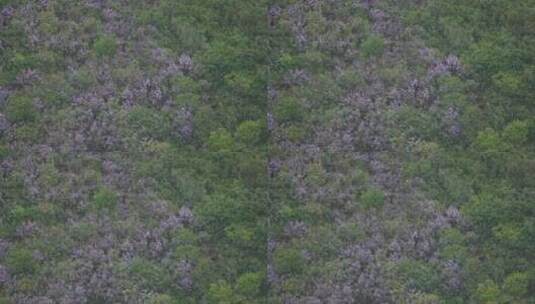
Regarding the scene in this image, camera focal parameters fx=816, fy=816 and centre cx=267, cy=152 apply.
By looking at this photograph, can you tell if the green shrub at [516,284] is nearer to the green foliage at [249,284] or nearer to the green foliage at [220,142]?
the green foliage at [249,284]

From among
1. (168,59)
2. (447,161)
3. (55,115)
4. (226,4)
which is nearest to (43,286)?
(55,115)

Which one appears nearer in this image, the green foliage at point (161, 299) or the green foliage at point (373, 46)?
the green foliage at point (161, 299)

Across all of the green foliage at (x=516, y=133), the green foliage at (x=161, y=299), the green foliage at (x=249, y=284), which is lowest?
the green foliage at (x=161, y=299)

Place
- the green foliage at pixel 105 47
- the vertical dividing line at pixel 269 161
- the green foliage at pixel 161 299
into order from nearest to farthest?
the green foliage at pixel 161 299, the vertical dividing line at pixel 269 161, the green foliage at pixel 105 47

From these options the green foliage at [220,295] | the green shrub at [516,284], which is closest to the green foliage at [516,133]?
the green shrub at [516,284]

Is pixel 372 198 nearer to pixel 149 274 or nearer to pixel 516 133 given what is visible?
pixel 516 133

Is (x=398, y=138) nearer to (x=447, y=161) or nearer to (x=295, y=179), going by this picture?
(x=447, y=161)

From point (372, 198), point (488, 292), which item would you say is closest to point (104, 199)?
point (372, 198)
